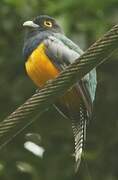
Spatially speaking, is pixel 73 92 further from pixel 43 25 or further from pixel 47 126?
pixel 47 126

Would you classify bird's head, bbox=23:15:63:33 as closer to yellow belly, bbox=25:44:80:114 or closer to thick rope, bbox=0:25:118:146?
yellow belly, bbox=25:44:80:114

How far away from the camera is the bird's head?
6.04 m

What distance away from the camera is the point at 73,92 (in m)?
5.56

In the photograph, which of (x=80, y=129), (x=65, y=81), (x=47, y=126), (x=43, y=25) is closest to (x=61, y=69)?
(x=80, y=129)

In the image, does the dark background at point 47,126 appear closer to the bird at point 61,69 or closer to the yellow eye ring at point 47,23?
the yellow eye ring at point 47,23

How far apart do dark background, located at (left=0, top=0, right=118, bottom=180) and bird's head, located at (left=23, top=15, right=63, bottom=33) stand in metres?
0.74

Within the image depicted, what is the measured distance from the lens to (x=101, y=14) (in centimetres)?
668

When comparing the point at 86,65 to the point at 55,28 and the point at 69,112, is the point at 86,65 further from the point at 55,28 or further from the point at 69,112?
the point at 55,28

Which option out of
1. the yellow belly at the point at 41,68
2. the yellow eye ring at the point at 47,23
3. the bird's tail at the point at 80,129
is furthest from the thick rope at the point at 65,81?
the yellow eye ring at the point at 47,23

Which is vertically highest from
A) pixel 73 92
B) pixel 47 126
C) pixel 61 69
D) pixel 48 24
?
pixel 48 24

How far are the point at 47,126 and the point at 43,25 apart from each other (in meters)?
1.65

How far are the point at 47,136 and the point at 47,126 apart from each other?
0.45 feet

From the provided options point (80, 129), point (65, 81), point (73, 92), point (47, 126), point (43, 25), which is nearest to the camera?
point (65, 81)

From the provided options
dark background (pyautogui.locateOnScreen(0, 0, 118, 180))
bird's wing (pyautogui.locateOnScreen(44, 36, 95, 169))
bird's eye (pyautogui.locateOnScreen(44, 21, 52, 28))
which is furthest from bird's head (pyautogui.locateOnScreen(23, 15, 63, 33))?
dark background (pyautogui.locateOnScreen(0, 0, 118, 180))
